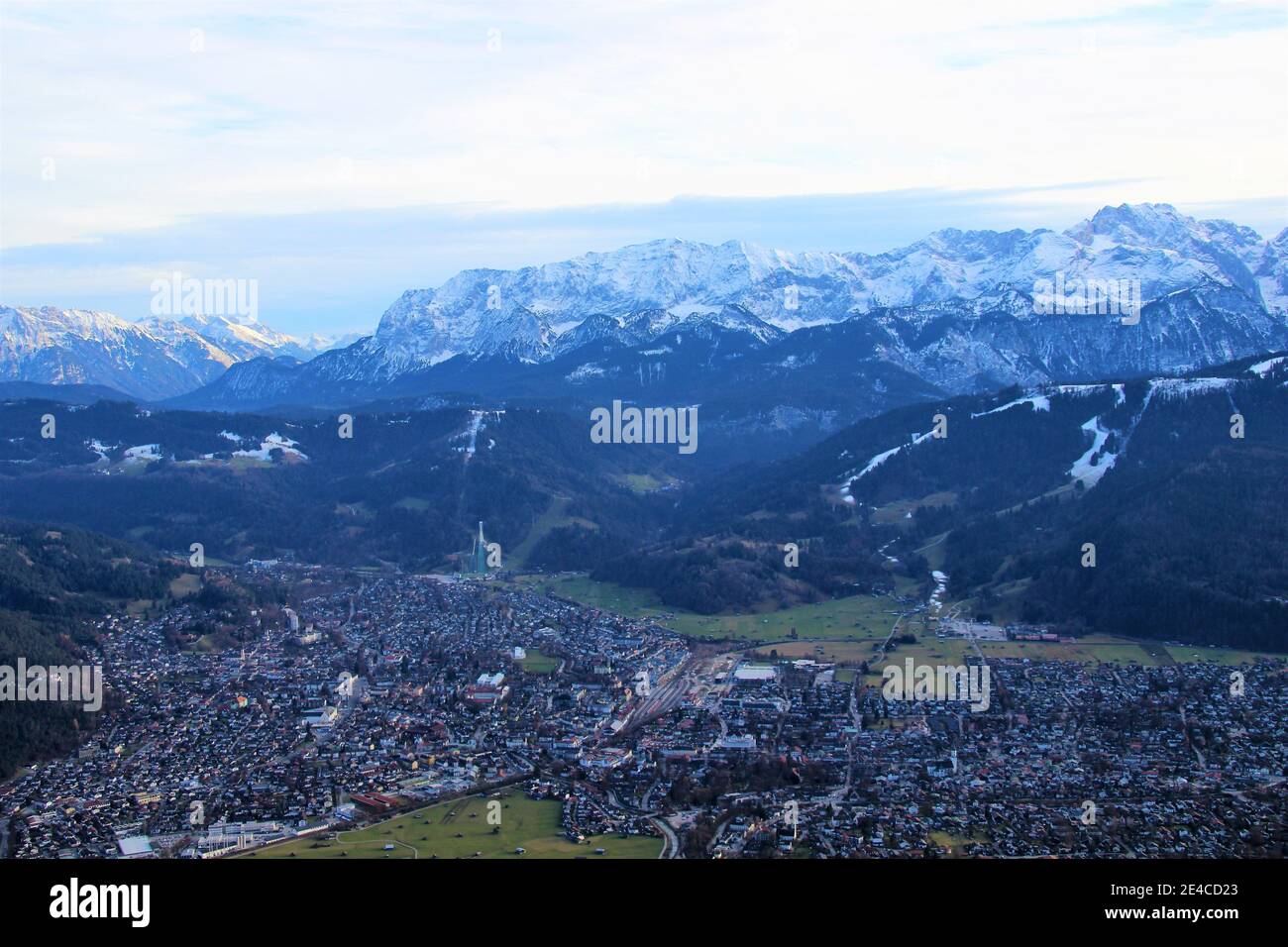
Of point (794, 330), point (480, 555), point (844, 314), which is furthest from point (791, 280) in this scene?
point (480, 555)

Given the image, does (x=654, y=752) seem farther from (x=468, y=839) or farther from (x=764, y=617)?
(x=764, y=617)

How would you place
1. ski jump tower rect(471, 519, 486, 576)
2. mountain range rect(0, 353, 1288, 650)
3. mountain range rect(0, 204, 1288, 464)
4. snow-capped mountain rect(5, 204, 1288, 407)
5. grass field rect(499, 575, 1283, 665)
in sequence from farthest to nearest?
snow-capped mountain rect(5, 204, 1288, 407), mountain range rect(0, 204, 1288, 464), ski jump tower rect(471, 519, 486, 576), mountain range rect(0, 353, 1288, 650), grass field rect(499, 575, 1283, 665)

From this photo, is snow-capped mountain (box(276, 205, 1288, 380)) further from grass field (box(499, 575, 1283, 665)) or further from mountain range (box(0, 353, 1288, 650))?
grass field (box(499, 575, 1283, 665))

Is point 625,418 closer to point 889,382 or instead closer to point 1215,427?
point 889,382

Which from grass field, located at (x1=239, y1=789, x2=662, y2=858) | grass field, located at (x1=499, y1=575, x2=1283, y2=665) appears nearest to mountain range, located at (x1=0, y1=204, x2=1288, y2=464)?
grass field, located at (x1=499, y1=575, x2=1283, y2=665)

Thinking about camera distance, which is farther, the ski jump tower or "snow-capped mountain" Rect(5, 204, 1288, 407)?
"snow-capped mountain" Rect(5, 204, 1288, 407)
